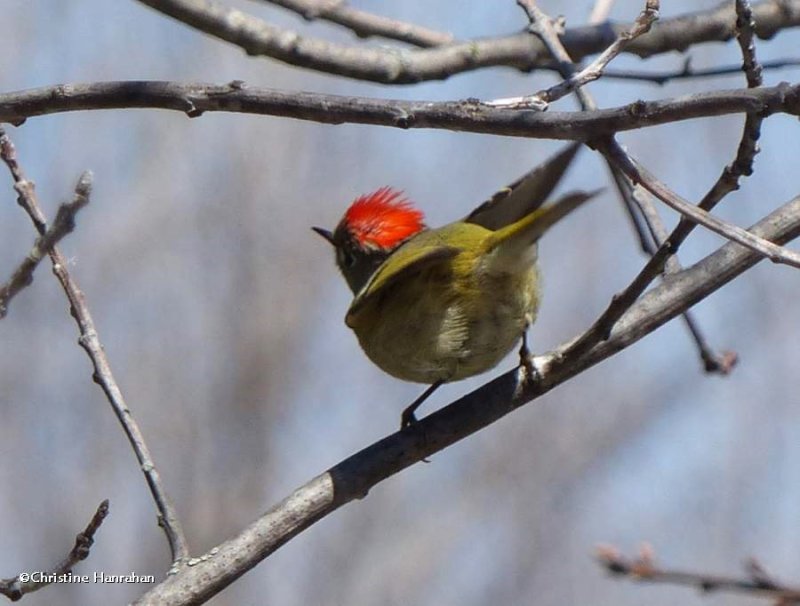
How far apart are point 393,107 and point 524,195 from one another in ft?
4.30

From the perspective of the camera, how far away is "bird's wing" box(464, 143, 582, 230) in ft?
9.48

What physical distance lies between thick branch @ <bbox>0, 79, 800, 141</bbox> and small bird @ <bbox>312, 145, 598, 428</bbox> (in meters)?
1.19

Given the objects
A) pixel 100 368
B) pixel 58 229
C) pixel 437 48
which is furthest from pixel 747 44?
pixel 437 48

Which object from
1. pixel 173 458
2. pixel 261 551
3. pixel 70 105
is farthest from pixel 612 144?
pixel 173 458

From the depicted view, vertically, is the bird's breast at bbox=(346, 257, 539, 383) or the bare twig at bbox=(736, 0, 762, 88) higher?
the bird's breast at bbox=(346, 257, 539, 383)

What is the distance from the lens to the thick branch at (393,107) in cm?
200

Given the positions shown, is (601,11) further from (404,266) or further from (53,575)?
(53,575)

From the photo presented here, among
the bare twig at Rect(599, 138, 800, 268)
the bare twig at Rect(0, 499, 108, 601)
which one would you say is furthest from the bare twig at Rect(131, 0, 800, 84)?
the bare twig at Rect(599, 138, 800, 268)

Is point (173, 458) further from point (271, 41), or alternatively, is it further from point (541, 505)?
point (271, 41)

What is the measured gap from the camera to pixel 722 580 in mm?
2365

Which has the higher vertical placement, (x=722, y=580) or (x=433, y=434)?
(x=433, y=434)

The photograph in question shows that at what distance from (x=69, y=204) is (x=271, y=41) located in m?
1.48

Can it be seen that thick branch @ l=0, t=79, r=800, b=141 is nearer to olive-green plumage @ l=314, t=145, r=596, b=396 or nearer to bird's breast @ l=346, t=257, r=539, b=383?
olive-green plumage @ l=314, t=145, r=596, b=396

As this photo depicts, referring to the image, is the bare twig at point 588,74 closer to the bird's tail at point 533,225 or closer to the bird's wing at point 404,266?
the bird's tail at point 533,225
